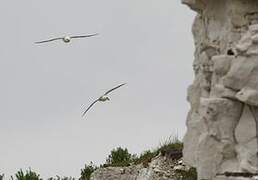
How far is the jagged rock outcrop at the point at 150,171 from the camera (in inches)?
1001

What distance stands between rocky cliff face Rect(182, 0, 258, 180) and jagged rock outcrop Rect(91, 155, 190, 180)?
1111 centimetres

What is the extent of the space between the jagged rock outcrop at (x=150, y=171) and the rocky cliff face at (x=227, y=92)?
36.4 ft

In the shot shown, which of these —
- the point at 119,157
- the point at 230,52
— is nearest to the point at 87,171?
the point at 119,157

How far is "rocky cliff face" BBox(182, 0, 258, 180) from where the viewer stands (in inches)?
512

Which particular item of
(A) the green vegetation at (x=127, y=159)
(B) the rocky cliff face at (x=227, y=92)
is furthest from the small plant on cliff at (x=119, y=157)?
(B) the rocky cliff face at (x=227, y=92)

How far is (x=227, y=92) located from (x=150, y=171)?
497 inches

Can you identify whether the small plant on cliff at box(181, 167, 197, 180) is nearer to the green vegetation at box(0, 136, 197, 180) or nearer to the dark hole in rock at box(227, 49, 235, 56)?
the green vegetation at box(0, 136, 197, 180)

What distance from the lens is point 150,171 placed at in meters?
25.7

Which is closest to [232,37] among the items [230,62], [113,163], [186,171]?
[230,62]

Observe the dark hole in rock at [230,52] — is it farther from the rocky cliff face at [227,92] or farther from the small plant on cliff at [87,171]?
the small plant on cliff at [87,171]

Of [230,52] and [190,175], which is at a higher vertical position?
[230,52]

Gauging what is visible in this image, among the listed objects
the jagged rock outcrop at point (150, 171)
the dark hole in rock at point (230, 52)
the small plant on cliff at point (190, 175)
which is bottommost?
the small plant on cliff at point (190, 175)

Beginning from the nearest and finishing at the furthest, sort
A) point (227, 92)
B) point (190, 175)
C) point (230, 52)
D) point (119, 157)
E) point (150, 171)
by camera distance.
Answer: point (227, 92) → point (230, 52) → point (190, 175) → point (150, 171) → point (119, 157)

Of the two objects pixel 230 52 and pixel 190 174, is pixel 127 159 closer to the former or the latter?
pixel 190 174
